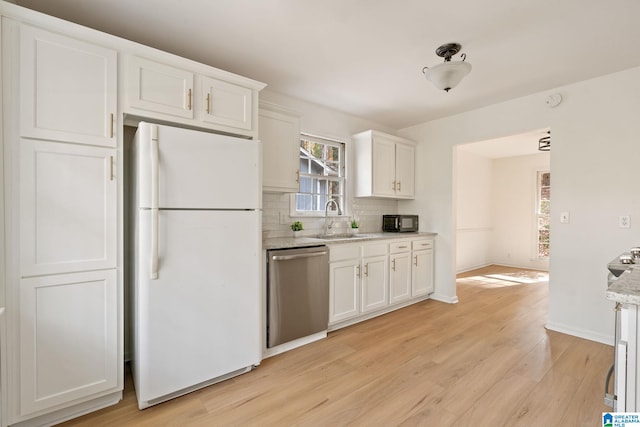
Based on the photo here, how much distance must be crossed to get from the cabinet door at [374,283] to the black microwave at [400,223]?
29.5 inches

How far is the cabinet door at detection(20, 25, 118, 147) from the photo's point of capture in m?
1.59

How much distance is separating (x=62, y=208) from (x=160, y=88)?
36.8 inches

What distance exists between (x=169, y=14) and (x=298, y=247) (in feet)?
6.22

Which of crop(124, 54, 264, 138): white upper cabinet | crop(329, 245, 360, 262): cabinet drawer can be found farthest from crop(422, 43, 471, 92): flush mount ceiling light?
crop(329, 245, 360, 262): cabinet drawer

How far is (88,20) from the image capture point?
78.5 inches

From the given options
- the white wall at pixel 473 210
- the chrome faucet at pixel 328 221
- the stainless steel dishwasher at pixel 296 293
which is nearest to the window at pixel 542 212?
the white wall at pixel 473 210

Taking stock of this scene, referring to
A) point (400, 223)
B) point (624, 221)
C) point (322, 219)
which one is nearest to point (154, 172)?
point (322, 219)

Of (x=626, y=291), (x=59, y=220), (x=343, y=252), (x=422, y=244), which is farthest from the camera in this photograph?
(x=422, y=244)

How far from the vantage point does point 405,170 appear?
4.24 metres

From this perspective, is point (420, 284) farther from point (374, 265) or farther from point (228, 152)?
point (228, 152)

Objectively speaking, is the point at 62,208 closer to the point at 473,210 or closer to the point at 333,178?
the point at 333,178

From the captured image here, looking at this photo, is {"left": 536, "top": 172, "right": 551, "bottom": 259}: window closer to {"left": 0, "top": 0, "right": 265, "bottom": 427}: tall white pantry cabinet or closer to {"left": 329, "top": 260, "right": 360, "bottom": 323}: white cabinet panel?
{"left": 329, "top": 260, "right": 360, "bottom": 323}: white cabinet panel

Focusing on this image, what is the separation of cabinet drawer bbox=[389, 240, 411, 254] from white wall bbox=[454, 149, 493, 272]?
276 centimetres

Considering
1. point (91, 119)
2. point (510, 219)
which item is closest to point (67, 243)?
point (91, 119)
